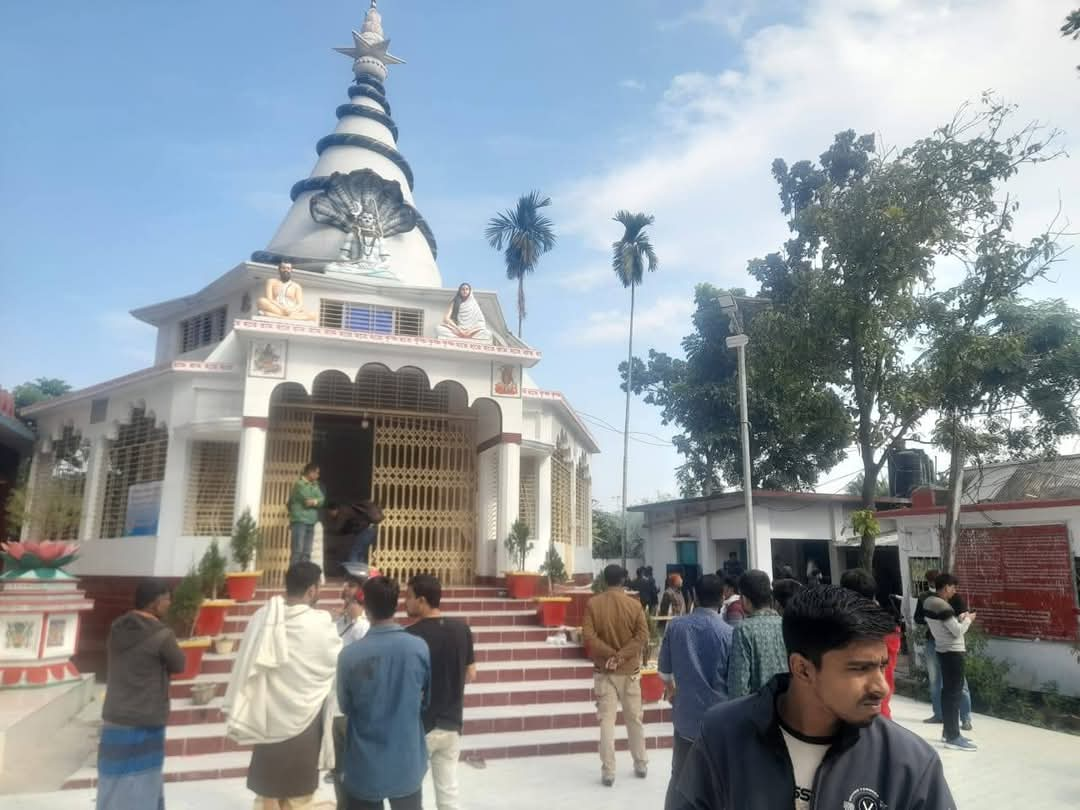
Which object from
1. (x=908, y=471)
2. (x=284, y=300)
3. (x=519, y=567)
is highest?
(x=284, y=300)

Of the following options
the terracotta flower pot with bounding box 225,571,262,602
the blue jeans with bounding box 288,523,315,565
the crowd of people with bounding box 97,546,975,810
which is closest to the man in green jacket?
the blue jeans with bounding box 288,523,315,565

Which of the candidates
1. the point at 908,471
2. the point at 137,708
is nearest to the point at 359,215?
the point at 137,708

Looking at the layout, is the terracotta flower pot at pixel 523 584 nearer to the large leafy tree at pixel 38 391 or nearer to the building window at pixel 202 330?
the building window at pixel 202 330

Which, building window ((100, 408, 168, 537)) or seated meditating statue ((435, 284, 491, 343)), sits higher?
seated meditating statue ((435, 284, 491, 343))

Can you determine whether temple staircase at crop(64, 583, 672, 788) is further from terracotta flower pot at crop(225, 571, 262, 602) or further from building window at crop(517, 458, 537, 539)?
building window at crop(517, 458, 537, 539)

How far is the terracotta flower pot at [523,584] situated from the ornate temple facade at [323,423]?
57 centimetres

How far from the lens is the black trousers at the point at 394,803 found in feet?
10.5

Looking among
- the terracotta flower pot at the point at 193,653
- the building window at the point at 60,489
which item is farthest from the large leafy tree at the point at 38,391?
the terracotta flower pot at the point at 193,653

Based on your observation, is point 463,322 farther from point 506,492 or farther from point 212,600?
point 212,600

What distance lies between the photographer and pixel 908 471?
17.3 m

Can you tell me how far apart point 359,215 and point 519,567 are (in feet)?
23.8

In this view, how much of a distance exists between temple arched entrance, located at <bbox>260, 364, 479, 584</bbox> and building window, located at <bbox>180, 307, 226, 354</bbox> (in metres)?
2.77

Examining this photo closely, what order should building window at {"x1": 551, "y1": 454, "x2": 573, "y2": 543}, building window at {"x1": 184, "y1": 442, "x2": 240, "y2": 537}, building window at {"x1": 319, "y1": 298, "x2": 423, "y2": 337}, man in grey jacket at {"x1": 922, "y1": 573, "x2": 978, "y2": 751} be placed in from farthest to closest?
1. building window at {"x1": 551, "y1": 454, "x2": 573, "y2": 543}
2. building window at {"x1": 319, "y1": 298, "x2": 423, "y2": 337}
3. building window at {"x1": 184, "y1": 442, "x2": 240, "y2": 537}
4. man in grey jacket at {"x1": 922, "y1": 573, "x2": 978, "y2": 751}

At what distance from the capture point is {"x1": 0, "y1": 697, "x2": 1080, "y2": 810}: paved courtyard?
5.09 m
